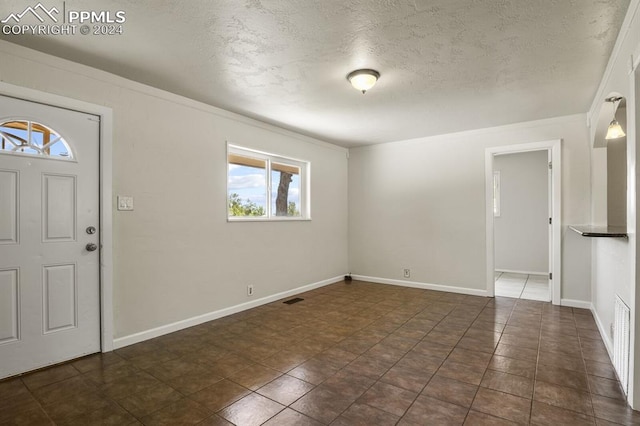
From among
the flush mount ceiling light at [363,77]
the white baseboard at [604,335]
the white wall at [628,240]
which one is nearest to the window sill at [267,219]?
the flush mount ceiling light at [363,77]

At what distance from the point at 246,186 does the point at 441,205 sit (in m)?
3.04

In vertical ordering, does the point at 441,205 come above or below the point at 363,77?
below

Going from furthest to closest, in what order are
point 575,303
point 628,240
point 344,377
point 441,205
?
point 441,205
point 575,303
point 344,377
point 628,240

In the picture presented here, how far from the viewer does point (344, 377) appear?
94.2 inches

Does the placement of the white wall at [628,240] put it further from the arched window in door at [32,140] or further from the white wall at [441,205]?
the arched window in door at [32,140]

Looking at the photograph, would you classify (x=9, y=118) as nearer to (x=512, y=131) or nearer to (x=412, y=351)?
(x=412, y=351)

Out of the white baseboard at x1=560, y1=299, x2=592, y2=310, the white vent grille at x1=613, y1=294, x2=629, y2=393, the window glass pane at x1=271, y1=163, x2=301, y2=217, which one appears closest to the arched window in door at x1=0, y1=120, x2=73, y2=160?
the window glass pane at x1=271, y1=163, x2=301, y2=217

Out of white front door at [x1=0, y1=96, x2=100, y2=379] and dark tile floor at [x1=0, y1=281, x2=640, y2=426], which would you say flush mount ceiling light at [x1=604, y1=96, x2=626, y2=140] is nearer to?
dark tile floor at [x1=0, y1=281, x2=640, y2=426]

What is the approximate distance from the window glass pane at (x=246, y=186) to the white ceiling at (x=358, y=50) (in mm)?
747

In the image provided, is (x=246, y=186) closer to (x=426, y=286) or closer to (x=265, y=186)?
(x=265, y=186)

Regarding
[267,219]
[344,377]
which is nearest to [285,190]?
[267,219]

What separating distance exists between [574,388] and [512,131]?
11.3 ft

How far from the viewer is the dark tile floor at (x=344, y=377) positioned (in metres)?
1.93

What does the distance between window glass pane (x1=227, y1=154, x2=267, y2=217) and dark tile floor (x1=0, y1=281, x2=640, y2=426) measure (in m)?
1.43
